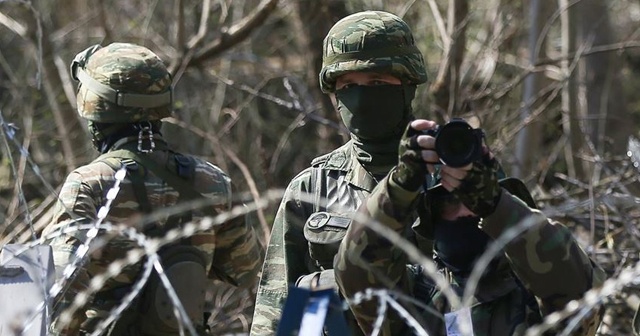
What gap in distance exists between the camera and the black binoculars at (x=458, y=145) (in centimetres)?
296

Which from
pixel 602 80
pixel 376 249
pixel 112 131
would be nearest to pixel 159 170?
pixel 112 131

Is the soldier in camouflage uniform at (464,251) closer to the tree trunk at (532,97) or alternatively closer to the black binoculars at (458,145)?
the black binoculars at (458,145)

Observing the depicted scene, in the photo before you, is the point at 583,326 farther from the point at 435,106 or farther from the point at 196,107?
the point at 196,107

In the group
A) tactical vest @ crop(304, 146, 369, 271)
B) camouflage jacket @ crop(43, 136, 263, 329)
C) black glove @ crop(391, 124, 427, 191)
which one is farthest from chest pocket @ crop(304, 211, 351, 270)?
camouflage jacket @ crop(43, 136, 263, 329)

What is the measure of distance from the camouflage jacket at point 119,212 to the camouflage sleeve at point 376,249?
57.0 inches

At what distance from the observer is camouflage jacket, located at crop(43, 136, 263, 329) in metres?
4.74

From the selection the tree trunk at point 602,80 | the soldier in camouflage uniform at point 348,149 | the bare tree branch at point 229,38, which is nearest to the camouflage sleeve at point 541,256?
the soldier in camouflage uniform at point 348,149

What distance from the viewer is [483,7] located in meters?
10.9

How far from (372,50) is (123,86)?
1.46m

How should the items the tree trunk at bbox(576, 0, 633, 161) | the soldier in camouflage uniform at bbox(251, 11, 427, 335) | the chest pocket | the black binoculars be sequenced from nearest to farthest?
1. the black binoculars
2. the chest pocket
3. the soldier in camouflage uniform at bbox(251, 11, 427, 335)
4. the tree trunk at bbox(576, 0, 633, 161)

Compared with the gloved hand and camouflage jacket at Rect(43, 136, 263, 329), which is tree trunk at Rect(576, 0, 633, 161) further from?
the gloved hand

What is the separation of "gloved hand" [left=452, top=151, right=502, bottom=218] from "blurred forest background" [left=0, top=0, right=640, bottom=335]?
2.71 m

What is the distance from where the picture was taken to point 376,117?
3.75 meters

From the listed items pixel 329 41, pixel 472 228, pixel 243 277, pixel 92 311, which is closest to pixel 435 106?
pixel 243 277
